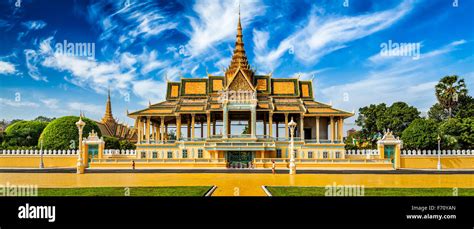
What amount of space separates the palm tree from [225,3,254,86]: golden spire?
28.4 metres

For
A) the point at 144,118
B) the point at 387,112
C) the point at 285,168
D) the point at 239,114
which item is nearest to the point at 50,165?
the point at 144,118

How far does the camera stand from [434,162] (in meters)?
39.8

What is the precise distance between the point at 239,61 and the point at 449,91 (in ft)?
103

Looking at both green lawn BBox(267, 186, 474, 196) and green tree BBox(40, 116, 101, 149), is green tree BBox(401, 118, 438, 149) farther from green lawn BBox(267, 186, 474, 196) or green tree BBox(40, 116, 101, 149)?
green tree BBox(40, 116, 101, 149)

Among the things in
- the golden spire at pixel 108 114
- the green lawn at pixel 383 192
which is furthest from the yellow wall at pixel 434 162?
the golden spire at pixel 108 114

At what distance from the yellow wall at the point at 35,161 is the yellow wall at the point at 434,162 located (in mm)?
38166

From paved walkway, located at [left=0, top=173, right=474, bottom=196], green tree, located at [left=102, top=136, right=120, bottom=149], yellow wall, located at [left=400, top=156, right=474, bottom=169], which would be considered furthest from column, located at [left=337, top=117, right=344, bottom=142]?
green tree, located at [left=102, top=136, right=120, bottom=149]

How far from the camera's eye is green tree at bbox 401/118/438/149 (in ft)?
141

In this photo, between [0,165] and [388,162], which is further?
[0,165]

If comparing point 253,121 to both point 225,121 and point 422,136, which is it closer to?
point 225,121
